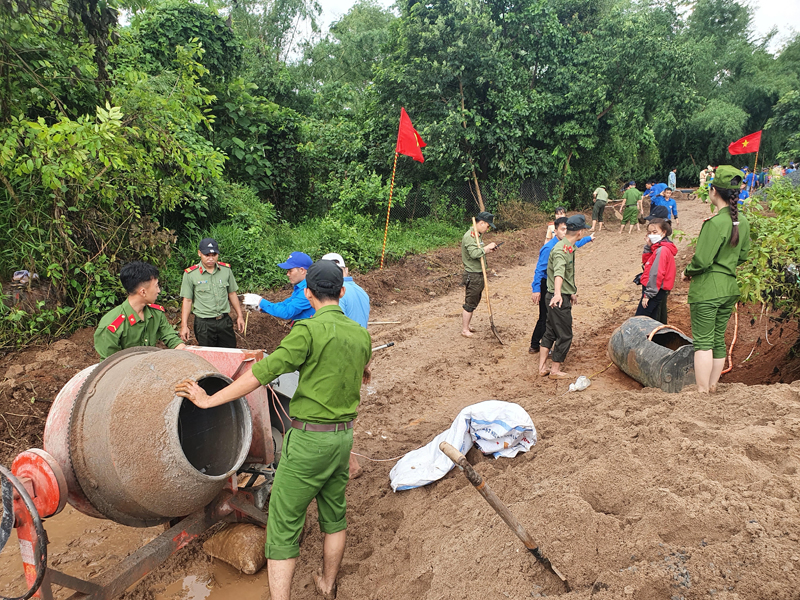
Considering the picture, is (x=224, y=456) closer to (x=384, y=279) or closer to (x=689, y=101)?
(x=384, y=279)

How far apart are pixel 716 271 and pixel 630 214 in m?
11.8

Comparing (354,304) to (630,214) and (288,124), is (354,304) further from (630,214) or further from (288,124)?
(630,214)

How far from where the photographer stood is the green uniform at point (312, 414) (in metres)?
2.60

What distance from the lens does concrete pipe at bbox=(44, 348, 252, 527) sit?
8.07 feet

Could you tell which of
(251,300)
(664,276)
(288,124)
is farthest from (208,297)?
(288,124)

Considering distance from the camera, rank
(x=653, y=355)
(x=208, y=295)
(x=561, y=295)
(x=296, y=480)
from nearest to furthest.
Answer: (x=296, y=480) < (x=653, y=355) < (x=208, y=295) < (x=561, y=295)

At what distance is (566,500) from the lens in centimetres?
270

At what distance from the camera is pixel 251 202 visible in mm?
11133

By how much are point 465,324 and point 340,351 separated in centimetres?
511

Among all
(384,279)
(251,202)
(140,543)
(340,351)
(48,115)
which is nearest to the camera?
(340,351)

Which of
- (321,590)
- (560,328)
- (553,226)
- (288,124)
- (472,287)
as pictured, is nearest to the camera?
(321,590)

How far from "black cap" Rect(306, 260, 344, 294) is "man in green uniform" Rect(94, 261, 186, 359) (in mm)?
1409

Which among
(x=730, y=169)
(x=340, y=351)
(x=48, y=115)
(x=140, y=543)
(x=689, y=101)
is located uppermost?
(x=689, y=101)

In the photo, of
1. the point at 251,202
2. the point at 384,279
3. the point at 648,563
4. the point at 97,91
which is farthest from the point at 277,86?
the point at 648,563
